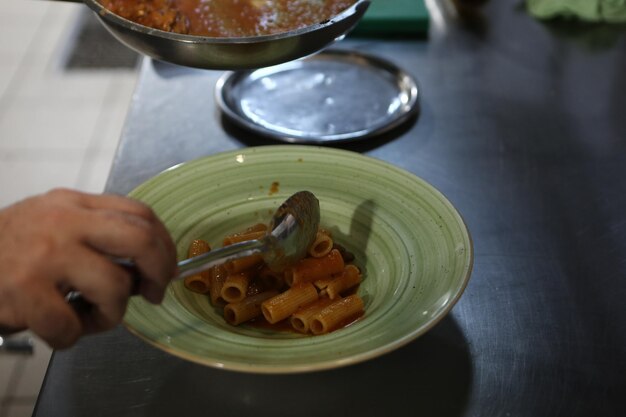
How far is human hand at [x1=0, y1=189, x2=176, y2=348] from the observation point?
0.55 metres

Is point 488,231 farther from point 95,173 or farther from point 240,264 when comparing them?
point 95,173

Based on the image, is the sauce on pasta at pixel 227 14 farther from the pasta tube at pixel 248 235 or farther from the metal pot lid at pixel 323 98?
the pasta tube at pixel 248 235

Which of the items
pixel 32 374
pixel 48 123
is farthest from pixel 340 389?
pixel 48 123

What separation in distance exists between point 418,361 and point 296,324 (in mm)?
Result: 136

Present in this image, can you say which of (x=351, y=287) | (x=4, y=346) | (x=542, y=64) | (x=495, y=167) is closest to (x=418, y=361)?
(x=351, y=287)

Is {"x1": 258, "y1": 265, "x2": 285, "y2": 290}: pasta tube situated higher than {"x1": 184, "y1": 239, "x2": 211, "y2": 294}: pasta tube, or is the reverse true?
{"x1": 184, "y1": 239, "x2": 211, "y2": 294}: pasta tube

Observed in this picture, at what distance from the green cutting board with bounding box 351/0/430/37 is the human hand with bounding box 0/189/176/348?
34.3 inches

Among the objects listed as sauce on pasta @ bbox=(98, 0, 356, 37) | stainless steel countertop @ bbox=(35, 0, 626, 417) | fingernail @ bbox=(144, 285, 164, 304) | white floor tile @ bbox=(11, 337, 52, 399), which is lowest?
white floor tile @ bbox=(11, 337, 52, 399)

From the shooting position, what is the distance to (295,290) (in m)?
0.78

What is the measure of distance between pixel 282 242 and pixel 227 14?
428 millimetres

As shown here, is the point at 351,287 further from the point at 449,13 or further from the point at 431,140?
the point at 449,13

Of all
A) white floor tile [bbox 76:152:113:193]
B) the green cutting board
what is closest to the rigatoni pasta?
the green cutting board

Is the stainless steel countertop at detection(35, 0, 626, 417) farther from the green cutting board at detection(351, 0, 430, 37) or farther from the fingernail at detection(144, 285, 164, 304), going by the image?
the fingernail at detection(144, 285, 164, 304)

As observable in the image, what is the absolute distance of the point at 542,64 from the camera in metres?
1.31
